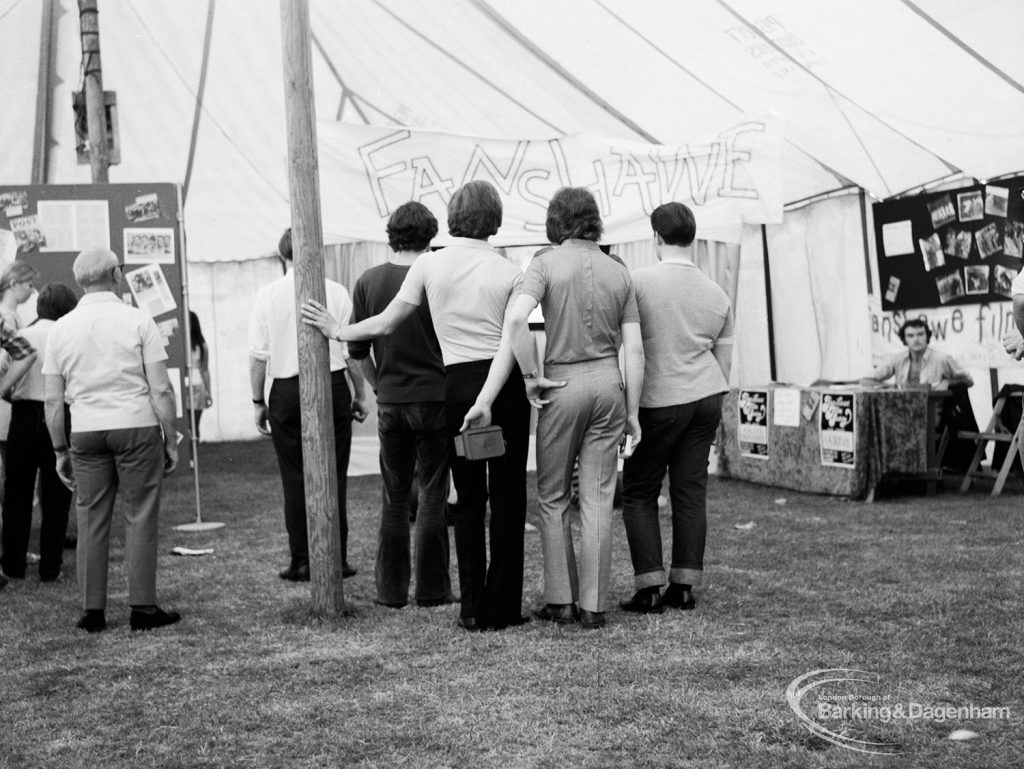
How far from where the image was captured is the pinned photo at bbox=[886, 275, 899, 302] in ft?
33.3

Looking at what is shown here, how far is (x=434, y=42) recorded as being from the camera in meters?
10.0

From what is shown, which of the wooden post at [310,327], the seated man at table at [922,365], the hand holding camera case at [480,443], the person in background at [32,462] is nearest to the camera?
the hand holding camera case at [480,443]

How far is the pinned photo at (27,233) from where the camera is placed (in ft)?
25.7

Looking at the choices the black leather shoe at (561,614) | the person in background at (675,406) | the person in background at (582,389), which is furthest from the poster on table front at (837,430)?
the black leather shoe at (561,614)

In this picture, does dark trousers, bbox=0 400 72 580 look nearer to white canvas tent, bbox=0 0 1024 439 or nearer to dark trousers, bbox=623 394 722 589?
dark trousers, bbox=623 394 722 589

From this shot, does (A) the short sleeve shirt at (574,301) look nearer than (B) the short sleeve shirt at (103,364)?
Yes

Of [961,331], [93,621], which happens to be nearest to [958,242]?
[961,331]

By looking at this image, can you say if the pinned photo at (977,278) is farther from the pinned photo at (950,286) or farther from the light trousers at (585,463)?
the light trousers at (585,463)

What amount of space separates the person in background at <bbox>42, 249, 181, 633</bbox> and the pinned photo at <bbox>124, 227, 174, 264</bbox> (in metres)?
3.17

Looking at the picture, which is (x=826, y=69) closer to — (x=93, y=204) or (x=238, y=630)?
(x=93, y=204)

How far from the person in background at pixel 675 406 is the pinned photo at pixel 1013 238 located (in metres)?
5.03

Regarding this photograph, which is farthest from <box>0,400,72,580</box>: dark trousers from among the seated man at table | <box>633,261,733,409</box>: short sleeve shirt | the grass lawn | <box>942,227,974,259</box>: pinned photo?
<box>942,227,974,259</box>: pinned photo

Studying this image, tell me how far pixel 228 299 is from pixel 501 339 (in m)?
9.74

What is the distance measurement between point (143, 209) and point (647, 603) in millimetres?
4670
